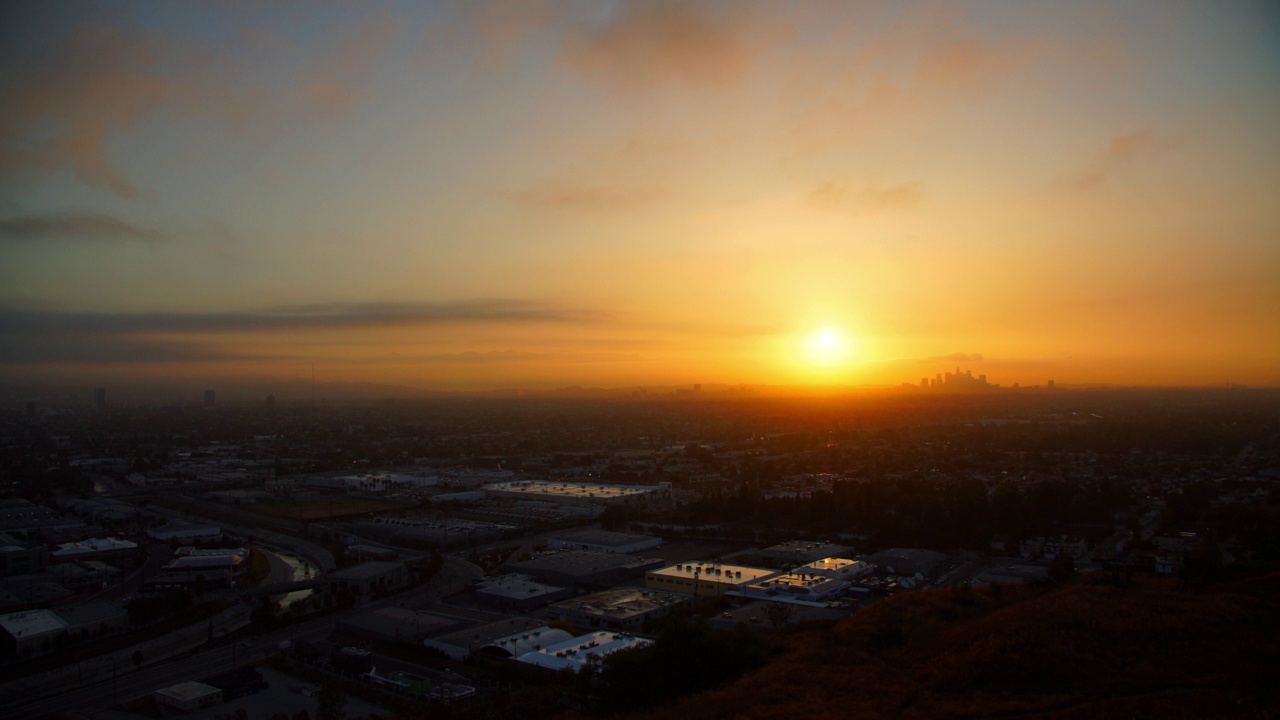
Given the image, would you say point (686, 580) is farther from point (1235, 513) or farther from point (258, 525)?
A: point (258, 525)

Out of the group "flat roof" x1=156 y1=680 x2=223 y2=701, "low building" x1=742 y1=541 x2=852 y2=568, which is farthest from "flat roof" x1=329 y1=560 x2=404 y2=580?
"low building" x1=742 y1=541 x2=852 y2=568

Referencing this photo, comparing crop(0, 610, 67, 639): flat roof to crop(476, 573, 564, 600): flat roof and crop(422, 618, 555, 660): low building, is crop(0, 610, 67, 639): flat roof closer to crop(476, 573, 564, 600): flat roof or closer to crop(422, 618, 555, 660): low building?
crop(422, 618, 555, 660): low building

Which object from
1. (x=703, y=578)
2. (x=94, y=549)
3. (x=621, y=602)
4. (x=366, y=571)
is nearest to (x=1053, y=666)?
(x=621, y=602)

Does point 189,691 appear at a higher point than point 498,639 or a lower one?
lower

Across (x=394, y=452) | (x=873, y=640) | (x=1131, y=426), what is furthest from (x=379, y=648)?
(x=1131, y=426)

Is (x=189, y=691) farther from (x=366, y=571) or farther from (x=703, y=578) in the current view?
(x=703, y=578)

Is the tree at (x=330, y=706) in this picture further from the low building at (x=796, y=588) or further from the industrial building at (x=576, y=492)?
the industrial building at (x=576, y=492)

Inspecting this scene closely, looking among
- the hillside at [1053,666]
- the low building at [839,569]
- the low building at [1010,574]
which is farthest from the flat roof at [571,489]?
the hillside at [1053,666]
